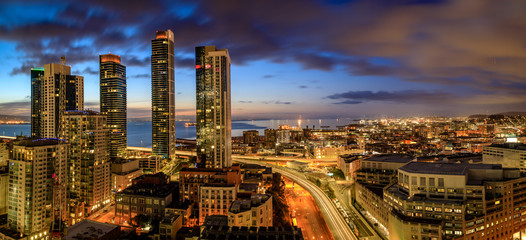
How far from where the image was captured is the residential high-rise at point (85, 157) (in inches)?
1358

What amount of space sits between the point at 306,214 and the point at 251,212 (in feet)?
37.9

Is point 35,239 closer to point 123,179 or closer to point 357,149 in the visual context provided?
point 123,179

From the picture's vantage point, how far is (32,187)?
27.4 meters

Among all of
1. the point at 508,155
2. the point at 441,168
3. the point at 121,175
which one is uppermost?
the point at 441,168

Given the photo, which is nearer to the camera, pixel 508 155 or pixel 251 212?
pixel 251 212

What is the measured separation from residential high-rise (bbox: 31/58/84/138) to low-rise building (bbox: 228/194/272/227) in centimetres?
4629

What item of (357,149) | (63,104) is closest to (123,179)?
(63,104)

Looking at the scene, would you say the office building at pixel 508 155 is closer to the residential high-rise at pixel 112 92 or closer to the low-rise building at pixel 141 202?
the low-rise building at pixel 141 202

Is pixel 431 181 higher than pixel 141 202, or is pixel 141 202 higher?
pixel 431 181

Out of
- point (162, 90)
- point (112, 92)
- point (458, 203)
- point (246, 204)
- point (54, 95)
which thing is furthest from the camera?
point (112, 92)

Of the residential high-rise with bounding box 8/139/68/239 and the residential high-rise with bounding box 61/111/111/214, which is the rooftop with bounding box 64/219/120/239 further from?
the residential high-rise with bounding box 61/111/111/214

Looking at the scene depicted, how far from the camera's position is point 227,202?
26078mm

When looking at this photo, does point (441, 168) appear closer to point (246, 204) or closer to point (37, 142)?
point (246, 204)

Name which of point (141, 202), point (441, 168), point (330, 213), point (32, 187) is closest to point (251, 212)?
point (330, 213)
